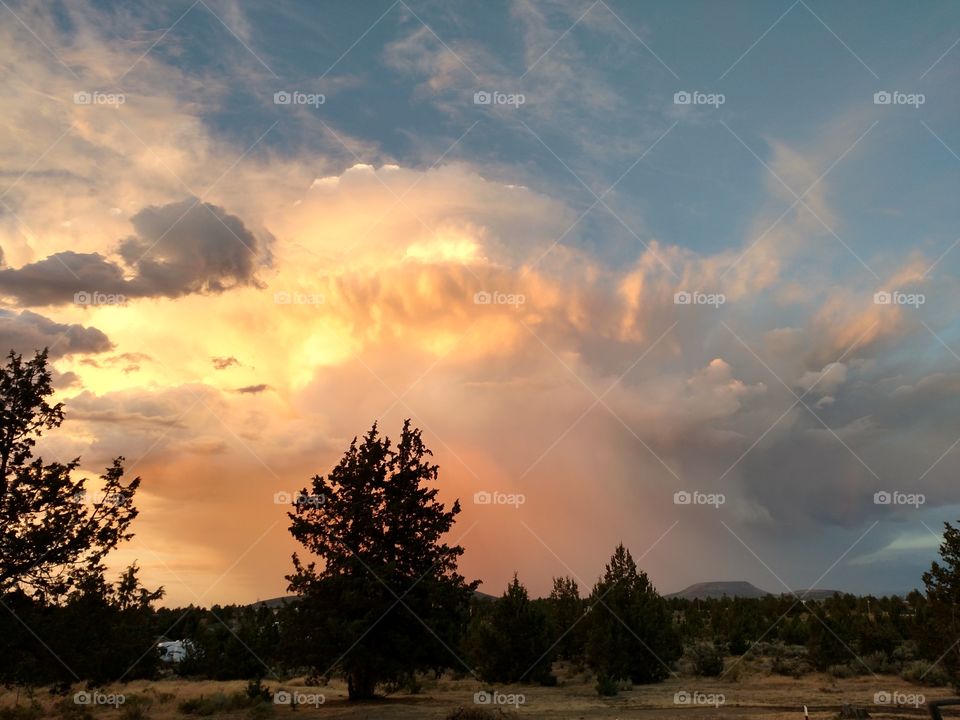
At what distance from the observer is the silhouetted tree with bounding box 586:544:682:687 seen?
124 feet

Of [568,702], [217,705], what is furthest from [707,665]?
[217,705]

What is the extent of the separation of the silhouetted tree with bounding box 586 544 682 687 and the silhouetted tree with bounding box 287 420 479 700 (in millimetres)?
12205

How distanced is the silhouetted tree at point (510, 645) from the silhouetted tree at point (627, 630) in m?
3.14

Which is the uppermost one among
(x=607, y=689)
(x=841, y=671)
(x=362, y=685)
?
(x=362, y=685)

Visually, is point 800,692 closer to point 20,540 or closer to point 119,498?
point 119,498

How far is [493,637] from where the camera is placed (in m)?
37.7

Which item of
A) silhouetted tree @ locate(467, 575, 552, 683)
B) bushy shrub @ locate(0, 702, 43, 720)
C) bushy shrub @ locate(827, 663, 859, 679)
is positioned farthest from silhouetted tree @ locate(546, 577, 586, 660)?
bushy shrub @ locate(0, 702, 43, 720)

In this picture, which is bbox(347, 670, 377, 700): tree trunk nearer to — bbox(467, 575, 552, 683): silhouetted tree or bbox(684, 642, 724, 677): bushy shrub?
bbox(467, 575, 552, 683): silhouetted tree

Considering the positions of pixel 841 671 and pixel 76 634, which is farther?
pixel 841 671

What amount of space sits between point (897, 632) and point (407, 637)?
38444 mm

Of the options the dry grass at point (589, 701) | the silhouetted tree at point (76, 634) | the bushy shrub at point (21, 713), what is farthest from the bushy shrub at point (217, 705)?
the silhouetted tree at point (76, 634)

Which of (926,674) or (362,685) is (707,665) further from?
(362,685)

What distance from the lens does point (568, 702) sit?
2895 cm

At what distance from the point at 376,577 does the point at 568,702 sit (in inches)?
387
